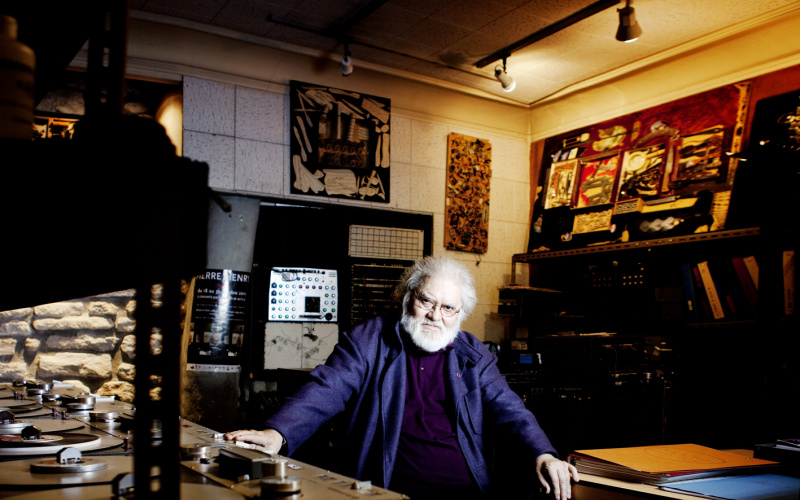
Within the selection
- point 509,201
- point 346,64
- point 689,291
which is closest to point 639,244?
point 689,291

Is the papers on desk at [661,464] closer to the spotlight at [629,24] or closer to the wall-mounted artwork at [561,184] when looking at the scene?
the spotlight at [629,24]

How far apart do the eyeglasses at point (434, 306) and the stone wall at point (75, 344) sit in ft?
5.81

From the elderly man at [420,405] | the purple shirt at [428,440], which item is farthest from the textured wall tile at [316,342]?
the purple shirt at [428,440]

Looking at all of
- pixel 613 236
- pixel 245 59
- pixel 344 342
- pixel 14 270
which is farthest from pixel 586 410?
pixel 14 270

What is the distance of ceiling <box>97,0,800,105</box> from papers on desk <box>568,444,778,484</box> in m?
2.66

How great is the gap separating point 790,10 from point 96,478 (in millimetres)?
4245

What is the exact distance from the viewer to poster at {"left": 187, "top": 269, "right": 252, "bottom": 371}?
371 cm

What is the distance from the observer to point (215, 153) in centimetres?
405

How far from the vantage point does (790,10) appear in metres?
3.67

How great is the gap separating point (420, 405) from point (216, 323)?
1845mm

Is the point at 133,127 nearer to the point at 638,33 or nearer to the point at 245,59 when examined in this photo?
the point at 638,33

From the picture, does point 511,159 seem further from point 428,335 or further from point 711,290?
point 428,335

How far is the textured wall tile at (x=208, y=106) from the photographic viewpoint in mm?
3957

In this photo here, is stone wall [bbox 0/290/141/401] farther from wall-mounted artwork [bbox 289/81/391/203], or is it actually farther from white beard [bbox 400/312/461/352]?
white beard [bbox 400/312/461/352]
